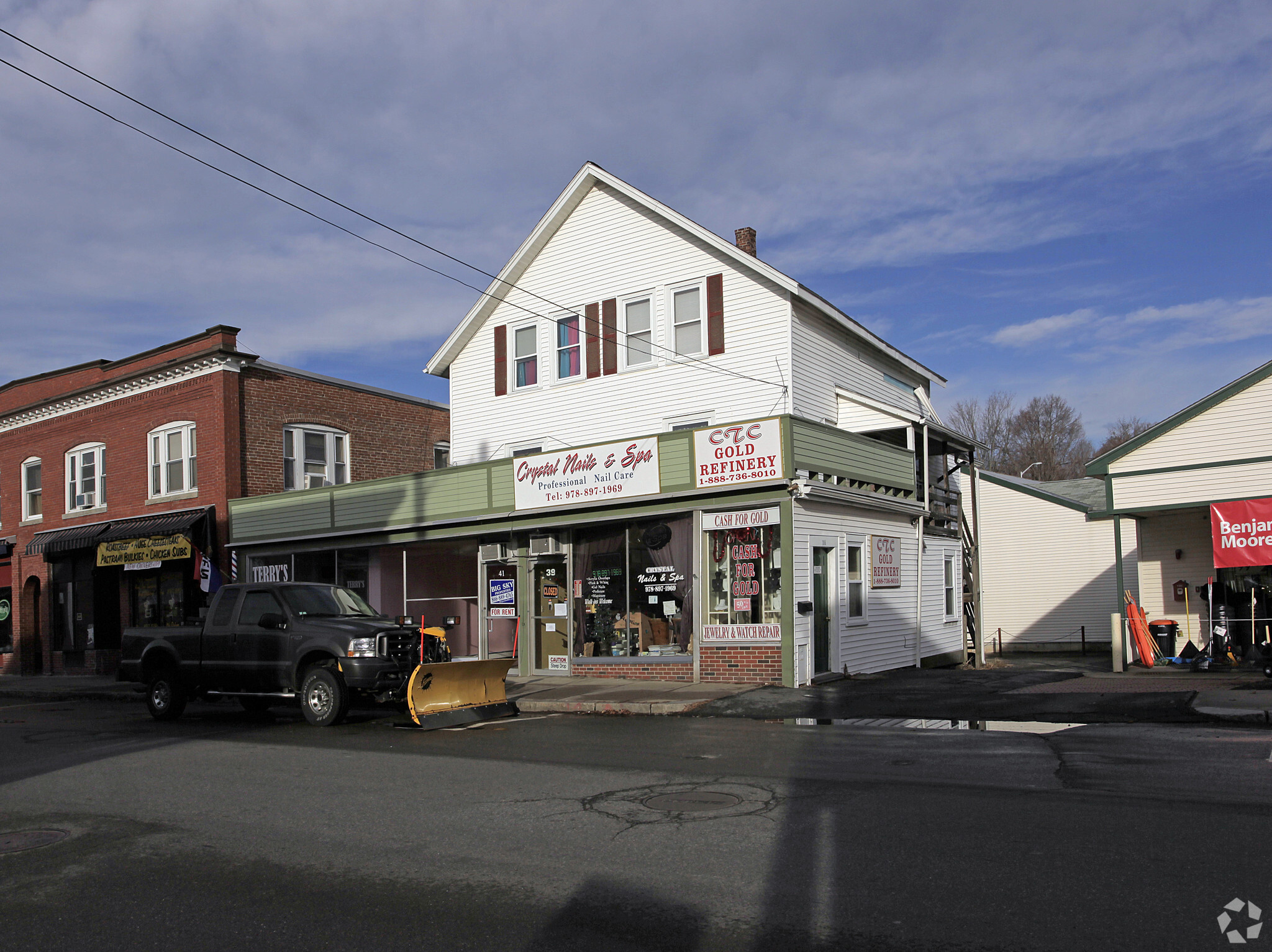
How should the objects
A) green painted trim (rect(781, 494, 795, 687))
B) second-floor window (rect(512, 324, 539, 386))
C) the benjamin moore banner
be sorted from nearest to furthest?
green painted trim (rect(781, 494, 795, 687)), second-floor window (rect(512, 324, 539, 386)), the benjamin moore banner

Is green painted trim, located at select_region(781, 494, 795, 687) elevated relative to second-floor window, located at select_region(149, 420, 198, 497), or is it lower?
lower

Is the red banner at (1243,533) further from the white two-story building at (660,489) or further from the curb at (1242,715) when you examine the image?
the curb at (1242,715)

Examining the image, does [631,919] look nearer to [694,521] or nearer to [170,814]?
[170,814]

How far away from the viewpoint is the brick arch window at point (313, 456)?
27.9 metres

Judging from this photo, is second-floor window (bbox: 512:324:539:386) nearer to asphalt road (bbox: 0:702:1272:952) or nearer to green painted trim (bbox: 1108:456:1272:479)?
green painted trim (bbox: 1108:456:1272:479)

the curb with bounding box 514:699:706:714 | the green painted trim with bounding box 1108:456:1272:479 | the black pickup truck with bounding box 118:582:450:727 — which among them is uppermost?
the green painted trim with bounding box 1108:456:1272:479

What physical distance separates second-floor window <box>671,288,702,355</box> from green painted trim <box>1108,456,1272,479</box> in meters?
8.35

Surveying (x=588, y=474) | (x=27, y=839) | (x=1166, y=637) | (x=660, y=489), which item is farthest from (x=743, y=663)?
(x=27, y=839)

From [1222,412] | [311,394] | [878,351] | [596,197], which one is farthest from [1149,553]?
[311,394]

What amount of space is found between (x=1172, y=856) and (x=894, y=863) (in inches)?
60.0

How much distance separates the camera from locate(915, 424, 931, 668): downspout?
2097 centimetres

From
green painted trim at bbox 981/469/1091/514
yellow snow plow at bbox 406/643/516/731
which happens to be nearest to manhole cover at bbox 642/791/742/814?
yellow snow plow at bbox 406/643/516/731

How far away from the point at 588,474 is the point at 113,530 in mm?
16557

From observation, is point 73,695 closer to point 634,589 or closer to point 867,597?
point 634,589
